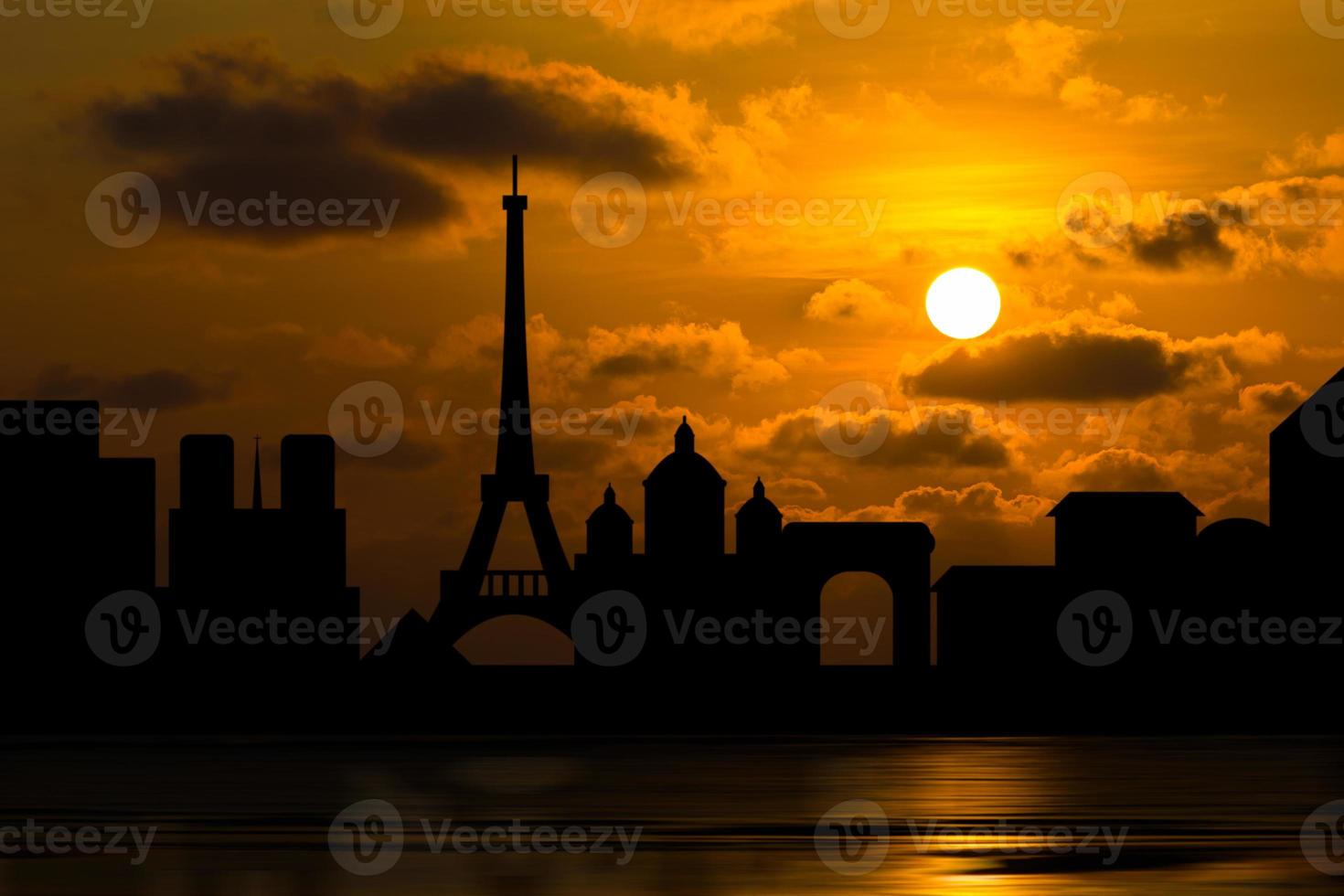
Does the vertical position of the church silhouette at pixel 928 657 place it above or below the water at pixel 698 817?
above

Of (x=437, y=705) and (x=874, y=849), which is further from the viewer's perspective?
(x=437, y=705)

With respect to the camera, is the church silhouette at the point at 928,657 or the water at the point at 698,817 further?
the church silhouette at the point at 928,657

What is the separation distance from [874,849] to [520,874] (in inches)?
423

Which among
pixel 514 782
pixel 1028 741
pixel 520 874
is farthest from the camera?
pixel 1028 741

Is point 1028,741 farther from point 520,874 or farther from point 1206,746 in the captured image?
point 520,874

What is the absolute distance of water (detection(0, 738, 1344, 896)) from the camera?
5362 cm

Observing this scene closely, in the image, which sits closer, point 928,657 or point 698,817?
point 698,817

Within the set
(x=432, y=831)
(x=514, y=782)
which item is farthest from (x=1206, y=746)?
(x=432, y=831)

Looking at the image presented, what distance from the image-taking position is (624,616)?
199375mm

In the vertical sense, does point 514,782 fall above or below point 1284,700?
below

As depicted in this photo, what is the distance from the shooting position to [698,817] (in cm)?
7450

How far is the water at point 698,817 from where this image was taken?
53625mm

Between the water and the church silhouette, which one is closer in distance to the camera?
the water

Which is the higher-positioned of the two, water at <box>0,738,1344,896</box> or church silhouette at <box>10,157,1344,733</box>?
church silhouette at <box>10,157,1344,733</box>
